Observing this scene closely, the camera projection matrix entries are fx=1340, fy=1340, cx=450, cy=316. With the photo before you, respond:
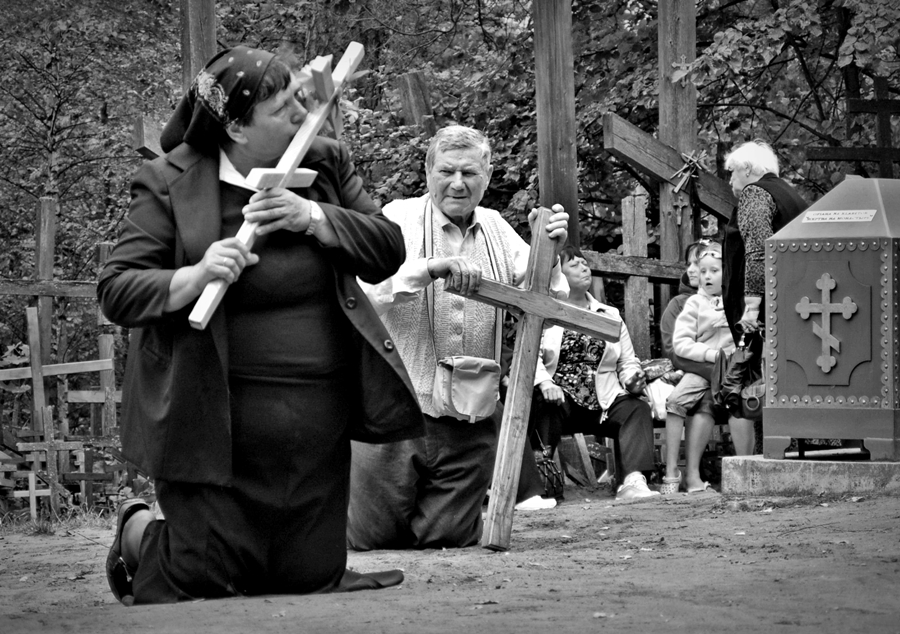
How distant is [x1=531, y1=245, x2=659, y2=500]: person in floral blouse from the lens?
799cm

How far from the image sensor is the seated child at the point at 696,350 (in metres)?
8.18

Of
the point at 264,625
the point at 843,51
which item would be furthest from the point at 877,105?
the point at 264,625

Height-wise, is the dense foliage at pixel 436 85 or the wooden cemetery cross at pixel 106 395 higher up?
the dense foliage at pixel 436 85

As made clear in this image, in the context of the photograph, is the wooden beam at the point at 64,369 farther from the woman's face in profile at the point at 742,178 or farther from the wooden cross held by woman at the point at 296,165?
the wooden cross held by woman at the point at 296,165

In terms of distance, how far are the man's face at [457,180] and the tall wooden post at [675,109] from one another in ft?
14.3

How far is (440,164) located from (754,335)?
8.71 feet

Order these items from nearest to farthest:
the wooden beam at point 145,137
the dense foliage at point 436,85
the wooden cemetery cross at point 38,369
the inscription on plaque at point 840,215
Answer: the inscription on plaque at point 840,215
the wooden beam at point 145,137
the wooden cemetery cross at point 38,369
the dense foliage at point 436,85

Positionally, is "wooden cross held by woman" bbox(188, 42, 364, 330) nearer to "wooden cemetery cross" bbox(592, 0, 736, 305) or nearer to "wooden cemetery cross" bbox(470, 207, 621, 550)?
"wooden cemetery cross" bbox(470, 207, 621, 550)

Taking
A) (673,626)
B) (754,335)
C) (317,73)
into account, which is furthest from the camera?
(754,335)

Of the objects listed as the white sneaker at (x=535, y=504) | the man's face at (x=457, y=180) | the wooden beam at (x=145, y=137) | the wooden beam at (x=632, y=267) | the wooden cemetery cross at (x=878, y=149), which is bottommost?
the white sneaker at (x=535, y=504)

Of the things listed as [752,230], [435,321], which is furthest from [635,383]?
[435,321]

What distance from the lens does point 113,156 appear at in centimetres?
1662

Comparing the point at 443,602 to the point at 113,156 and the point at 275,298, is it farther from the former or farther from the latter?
the point at 113,156

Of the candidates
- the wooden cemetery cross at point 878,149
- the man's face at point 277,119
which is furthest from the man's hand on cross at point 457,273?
the wooden cemetery cross at point 878,149
